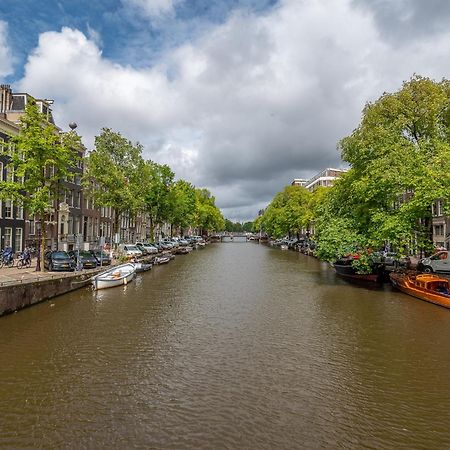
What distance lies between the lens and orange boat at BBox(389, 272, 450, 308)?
977 inches

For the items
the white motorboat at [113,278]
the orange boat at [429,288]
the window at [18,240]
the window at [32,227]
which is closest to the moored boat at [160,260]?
the window at [32,227]

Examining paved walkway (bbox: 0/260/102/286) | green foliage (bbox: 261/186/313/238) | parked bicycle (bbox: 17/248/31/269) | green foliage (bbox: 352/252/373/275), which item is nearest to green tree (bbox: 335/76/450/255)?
green foliage (bbox: 352/252/373/275)

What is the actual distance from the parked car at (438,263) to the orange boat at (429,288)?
636 cm

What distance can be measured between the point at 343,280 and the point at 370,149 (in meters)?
13.6

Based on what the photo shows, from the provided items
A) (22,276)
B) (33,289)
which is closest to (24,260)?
(22,276)

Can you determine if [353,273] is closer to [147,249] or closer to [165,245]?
[147,249]

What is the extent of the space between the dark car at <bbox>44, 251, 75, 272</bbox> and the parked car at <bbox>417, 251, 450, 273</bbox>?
31.9 meters

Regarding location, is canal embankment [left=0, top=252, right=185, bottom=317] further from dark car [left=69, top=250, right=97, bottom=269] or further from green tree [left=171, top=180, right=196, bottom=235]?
green tree [left=171, top=180, right=196, bottom=235]

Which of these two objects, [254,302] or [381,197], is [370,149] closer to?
[381,197]

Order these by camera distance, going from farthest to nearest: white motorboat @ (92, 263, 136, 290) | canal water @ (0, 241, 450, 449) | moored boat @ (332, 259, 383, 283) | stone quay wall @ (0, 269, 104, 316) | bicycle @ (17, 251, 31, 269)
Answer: moored boat @ (332, 259, 383, 283)
bicycle @ (17, 251, 31, 269)
white motorboat @ (92, 263, 136, 290)
stone quay wall @ (0, 269, 104, 316)
canal water @ (0, 241, 450, 449)

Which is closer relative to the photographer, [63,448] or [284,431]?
[63,448]

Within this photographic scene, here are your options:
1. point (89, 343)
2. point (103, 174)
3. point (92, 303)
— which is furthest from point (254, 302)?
point (103, 174)

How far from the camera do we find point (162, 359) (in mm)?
14672

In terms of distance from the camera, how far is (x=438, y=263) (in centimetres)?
3453
